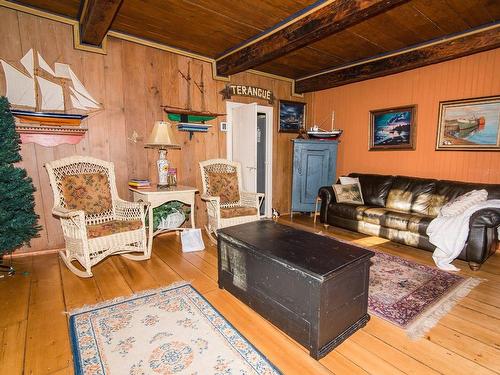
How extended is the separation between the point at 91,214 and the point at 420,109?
4479 millimetres

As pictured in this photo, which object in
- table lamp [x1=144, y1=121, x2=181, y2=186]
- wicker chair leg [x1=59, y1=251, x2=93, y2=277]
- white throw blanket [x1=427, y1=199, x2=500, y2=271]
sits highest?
table lamp [x1=144, y1=121, x2=181, y2=186]

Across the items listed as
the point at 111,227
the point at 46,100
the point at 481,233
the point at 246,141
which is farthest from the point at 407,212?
the point at 46,100

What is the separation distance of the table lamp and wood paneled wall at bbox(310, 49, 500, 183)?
3.14 meters

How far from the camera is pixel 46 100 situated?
288cm

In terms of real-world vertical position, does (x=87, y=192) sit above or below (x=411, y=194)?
above

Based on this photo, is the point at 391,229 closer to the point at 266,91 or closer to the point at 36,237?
the point at 266,91

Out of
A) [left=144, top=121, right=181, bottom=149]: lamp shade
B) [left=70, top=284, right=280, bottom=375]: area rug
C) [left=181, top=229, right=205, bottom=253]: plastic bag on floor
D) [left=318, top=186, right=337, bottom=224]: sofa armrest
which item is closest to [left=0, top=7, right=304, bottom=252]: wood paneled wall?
[left=144, top=121, right=181, bottom=149]: lamp shade

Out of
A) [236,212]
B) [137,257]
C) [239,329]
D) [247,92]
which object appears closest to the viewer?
[239,329]

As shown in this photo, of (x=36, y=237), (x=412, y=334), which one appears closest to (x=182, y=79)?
(x=36, y=237)

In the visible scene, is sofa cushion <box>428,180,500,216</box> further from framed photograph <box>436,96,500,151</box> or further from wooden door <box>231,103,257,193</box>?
wooden door <box>231,103,257,193</box>

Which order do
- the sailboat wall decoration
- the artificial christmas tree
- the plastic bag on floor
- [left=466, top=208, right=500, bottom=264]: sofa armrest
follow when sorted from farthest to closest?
1. the plastic bag on floor
2. the sailboat wall decoration
3. [left=466, top=208, right=500, bottom=264]: sofa armrest
4. the artificial christmas tree

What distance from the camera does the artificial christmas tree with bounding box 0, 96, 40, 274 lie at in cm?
237

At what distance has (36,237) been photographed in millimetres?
2955

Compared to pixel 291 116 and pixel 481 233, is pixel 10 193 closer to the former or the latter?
pixel 291 116
